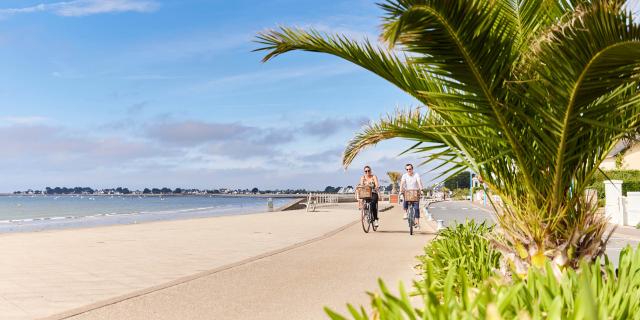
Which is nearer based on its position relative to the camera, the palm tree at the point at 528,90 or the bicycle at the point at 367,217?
the palm tree at the point at 528,90

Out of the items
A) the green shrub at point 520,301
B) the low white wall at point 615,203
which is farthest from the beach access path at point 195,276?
the low white wall at point 615,203

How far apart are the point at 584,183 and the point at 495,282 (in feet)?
6.03

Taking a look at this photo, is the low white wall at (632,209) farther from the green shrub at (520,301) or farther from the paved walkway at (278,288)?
the green shrub at (520,301)

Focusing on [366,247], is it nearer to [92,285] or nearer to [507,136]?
[92,285]

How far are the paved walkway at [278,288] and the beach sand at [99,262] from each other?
29.8 inches

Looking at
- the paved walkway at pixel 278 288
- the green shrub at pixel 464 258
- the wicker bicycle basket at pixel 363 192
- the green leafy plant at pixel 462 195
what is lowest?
the paved walkway at pixel 278 288

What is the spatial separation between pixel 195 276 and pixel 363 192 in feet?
27.4

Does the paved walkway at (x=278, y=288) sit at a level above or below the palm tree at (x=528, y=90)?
below

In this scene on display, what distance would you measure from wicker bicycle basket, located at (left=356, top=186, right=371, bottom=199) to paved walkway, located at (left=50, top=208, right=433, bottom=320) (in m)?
4.35

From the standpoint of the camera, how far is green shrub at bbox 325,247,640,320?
2.70 meters

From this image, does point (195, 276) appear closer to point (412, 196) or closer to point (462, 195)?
point (412, 196)

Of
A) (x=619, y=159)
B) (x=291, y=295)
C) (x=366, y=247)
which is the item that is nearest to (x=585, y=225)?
(x=291, y=295)

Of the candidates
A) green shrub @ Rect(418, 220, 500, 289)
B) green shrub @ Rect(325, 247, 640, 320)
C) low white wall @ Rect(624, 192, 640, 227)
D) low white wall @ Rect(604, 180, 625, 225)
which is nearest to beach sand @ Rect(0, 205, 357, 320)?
green shrub @ Rect(418, 220, 500, 289)

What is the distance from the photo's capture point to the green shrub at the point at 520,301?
2.70 meters
